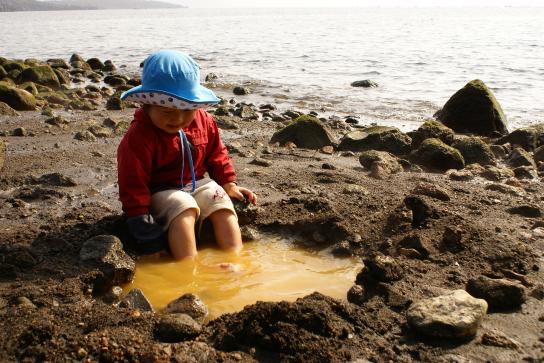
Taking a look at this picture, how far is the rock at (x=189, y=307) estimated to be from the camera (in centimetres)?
282

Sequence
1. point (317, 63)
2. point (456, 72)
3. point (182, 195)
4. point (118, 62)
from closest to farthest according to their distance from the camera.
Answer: point (182, 195), point (456, 72), point (317, 63), point (118, 62)

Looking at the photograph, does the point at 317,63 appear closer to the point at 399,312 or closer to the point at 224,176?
the point at 224,176

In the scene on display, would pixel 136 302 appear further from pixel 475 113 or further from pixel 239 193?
pixel 475 113

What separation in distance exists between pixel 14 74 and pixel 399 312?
13.5 meters

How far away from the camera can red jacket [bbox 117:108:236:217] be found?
3674mm

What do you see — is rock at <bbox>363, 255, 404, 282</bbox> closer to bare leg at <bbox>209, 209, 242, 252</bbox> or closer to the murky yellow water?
the murky yellow water

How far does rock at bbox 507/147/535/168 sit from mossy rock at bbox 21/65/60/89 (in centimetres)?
1059

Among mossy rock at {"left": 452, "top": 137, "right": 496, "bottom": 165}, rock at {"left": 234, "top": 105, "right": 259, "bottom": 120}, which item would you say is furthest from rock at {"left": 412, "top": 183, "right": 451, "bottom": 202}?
rock at {"left": 234, "top": 105, "right": 259, "bottom": 120}

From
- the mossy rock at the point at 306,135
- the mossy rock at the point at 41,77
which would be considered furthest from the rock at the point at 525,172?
the mossy rock at the point at 41,77

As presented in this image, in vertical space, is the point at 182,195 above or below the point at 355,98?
above

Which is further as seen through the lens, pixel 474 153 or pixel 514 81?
pixel 514 81

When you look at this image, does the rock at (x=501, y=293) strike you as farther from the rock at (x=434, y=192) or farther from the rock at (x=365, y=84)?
the rock at (x=365, y=84)

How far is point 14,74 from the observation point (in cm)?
1394

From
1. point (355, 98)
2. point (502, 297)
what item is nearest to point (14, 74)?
point (355, 98)
